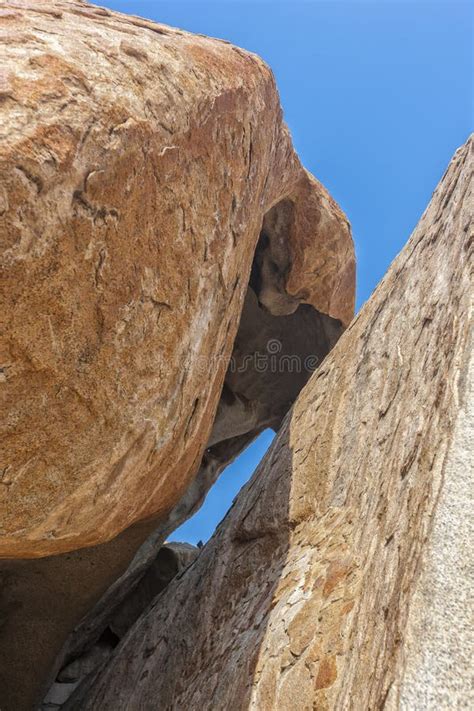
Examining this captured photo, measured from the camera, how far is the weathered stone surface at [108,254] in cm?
288

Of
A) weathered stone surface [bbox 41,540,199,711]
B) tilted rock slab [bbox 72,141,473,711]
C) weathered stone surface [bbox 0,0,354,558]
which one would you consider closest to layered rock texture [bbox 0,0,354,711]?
weathered stone surface [bbox 0,0,354,558]

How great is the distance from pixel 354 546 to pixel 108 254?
194cm

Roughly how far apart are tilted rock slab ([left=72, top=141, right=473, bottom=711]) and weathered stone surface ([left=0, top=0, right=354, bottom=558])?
873 mm

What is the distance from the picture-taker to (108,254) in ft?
10.6

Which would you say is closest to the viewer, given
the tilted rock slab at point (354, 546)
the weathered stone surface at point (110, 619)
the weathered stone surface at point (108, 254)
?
the tilted rock slab at point (354, 546)

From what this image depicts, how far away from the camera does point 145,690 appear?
4848 mm

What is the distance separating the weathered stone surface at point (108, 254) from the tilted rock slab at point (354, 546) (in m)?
0.87

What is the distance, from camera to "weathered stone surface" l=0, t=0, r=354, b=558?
9.44 ft

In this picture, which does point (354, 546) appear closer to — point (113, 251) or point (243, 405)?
point (113, 251)

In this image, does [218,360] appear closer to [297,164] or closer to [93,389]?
[93,389]

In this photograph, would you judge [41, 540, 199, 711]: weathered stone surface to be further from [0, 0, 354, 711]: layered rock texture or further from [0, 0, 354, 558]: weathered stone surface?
[0, 0, 354, 558]: weathered stone surface

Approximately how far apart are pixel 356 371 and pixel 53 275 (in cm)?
253

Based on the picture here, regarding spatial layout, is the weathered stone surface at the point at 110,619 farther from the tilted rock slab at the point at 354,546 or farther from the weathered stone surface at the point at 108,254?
the weathered stone surface at the point at 108,254

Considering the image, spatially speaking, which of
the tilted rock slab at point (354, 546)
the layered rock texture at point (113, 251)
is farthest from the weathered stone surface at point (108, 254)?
the tilted rock slab at point (354, 546)
